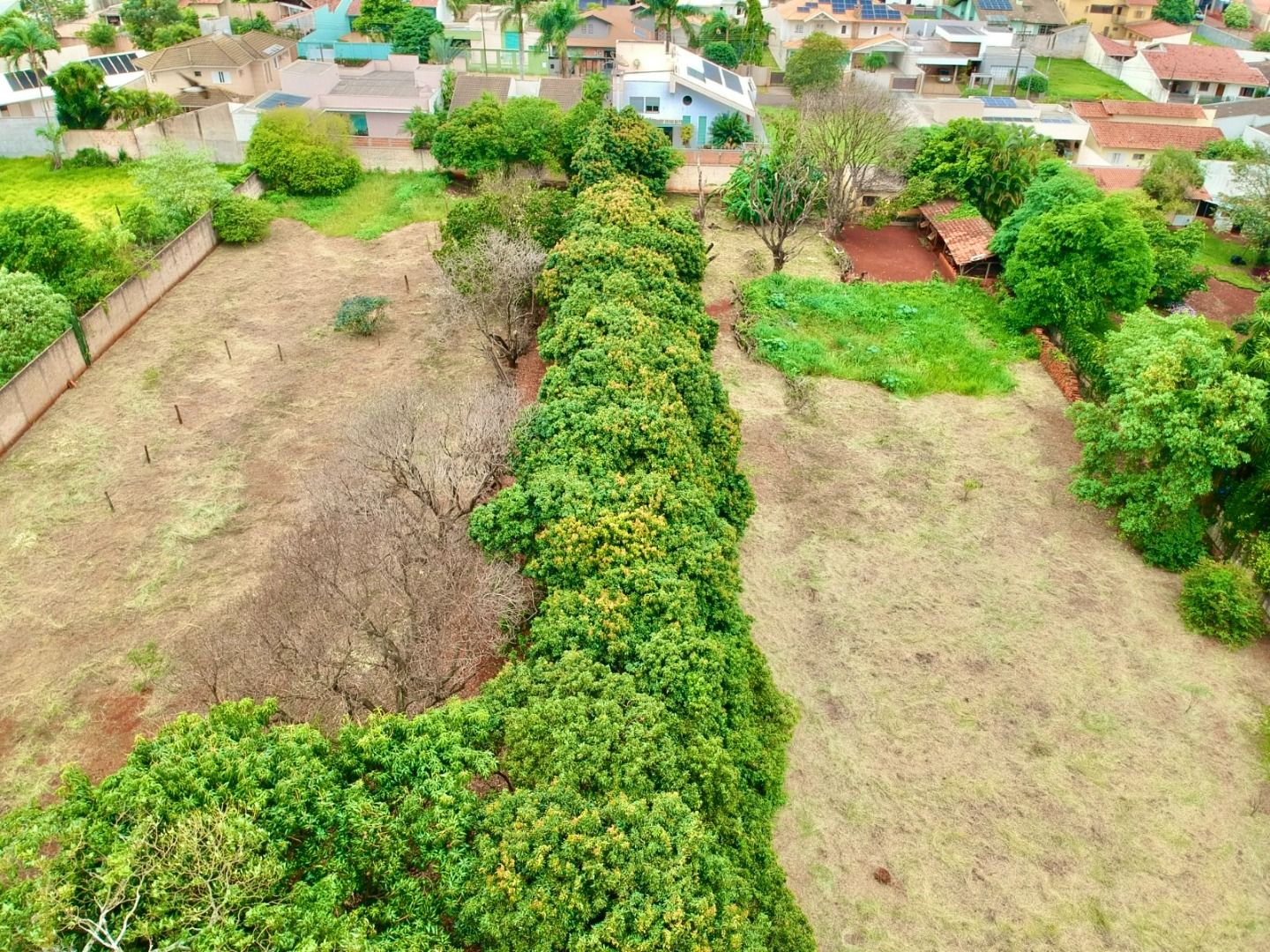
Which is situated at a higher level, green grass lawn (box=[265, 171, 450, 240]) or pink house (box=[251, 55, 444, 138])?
pink house (box=[251, 55, 444, 138])

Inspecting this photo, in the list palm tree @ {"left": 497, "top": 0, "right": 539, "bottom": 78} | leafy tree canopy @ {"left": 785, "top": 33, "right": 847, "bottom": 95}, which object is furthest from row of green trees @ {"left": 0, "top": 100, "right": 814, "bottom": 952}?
leafy tree canopy @ {"left": 785, "top": 33, "right": 847, "bottom": 95}

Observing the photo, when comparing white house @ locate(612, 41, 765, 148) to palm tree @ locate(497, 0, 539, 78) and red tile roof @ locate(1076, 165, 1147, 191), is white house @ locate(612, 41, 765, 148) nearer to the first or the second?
palm tree @ locate(497, 0, 539, 78)

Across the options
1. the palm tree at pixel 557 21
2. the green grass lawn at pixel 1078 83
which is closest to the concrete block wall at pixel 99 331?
the palm tree at pixel 557 21


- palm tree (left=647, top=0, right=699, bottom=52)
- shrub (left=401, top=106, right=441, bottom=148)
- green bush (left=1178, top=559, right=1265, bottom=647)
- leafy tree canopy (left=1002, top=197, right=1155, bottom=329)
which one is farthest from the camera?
palm tree (left=647, top=0, right=699, bottom=52)

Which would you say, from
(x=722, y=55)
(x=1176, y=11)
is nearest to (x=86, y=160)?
(x=722, y=55)

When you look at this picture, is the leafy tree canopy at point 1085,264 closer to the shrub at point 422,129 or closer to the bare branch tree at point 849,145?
the bare branch tree at point 849,145

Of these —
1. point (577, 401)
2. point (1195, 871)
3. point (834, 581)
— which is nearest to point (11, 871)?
point (577, 401)

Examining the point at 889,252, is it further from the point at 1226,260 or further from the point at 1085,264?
the point at 1226,260
